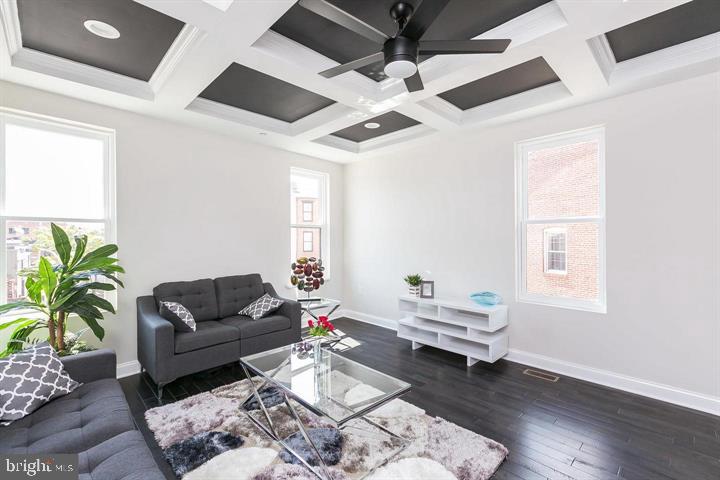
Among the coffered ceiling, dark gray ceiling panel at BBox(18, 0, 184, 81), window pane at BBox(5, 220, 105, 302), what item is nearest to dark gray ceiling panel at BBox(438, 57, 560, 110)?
the coffered ceiling

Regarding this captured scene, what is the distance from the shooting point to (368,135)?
496 centimetres

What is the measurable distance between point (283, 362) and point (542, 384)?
2.56 meters

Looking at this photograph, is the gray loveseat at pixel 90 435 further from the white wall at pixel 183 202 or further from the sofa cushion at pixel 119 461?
the white wall at pixel 183 202

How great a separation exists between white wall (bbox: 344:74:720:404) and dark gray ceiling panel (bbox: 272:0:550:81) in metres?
1.76

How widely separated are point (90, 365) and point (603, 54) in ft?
15.1

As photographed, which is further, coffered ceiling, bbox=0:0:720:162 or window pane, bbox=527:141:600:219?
window pane, bbox=527:141:600:219

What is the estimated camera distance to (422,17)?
1.81 m

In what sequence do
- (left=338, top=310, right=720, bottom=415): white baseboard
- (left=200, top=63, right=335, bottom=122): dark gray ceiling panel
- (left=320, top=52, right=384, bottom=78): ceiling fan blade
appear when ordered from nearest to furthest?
1. (left=320, top=52, right=384, bottom=78): ceiling fan blade
2. (left=338, top=310, right=720, bottom=415): white baseboard
3. (left=200, top=63, right=335, bottom=122): dark gray ceiling panel

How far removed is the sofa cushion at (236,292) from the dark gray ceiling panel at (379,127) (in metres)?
2.43

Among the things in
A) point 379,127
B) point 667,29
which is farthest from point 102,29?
point 667,29

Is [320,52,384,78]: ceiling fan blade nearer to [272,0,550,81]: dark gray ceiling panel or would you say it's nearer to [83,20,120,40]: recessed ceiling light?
[272,0,550,81]: dark gray ceiling panel

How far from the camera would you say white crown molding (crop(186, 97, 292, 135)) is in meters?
3.67

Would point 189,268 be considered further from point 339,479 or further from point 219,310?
point 339,479

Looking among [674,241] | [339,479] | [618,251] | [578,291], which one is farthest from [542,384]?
[339,479]
